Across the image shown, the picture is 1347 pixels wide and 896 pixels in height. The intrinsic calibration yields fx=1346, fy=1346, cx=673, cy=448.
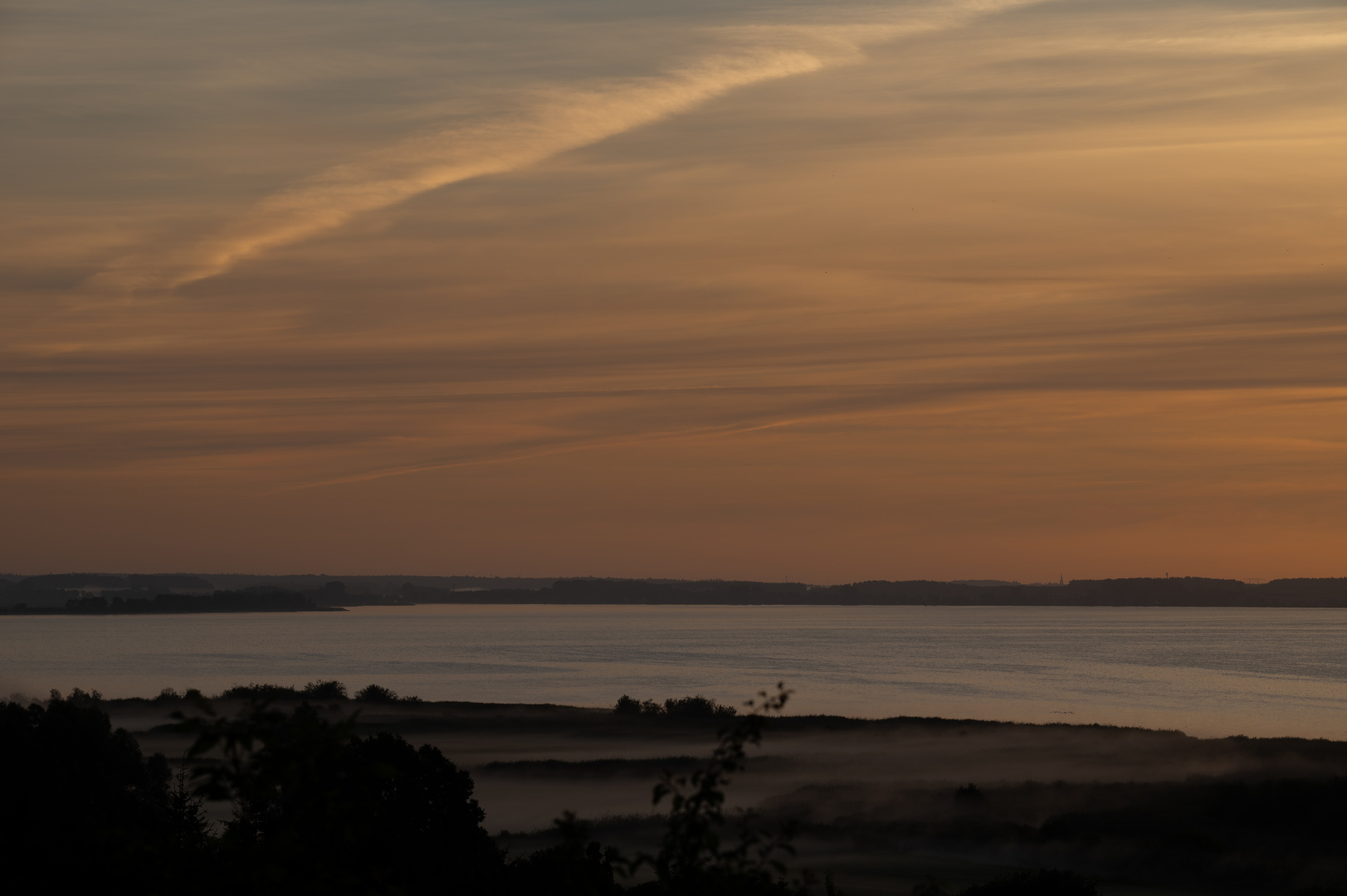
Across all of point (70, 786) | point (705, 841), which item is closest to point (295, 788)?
point (705, 841)

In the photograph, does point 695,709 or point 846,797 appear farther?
point 695,709

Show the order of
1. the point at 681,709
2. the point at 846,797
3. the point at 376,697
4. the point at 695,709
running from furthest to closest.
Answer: the point at 376,697 → the point at 681,709 → the point at 695,709 → the point at 846,797

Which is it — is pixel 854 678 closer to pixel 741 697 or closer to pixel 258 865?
pixel 741 697

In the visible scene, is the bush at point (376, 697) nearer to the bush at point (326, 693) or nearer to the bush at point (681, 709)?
the bush at point (326, 693)

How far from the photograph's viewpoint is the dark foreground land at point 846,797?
22547 mm

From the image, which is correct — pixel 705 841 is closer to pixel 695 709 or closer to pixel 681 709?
pixel 695 709

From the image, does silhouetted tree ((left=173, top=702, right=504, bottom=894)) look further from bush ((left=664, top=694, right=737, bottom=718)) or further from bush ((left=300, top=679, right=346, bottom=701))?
bush ((left=300, top=679, right=346, bottom=701))

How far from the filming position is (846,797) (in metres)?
60.2

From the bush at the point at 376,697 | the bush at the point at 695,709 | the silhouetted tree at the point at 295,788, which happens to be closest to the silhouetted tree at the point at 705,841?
the silhouetted tree at the point at 295,788

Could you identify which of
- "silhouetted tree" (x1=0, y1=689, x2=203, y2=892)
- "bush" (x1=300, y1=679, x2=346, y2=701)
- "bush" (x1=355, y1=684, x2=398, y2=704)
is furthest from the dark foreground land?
"bush" (x1=300, y1=679, x2=346, y2=701)

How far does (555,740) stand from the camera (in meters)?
86.2

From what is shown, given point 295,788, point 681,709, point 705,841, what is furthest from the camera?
point 681,709

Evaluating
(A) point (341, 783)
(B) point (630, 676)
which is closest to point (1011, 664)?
(B) point (630, 676)

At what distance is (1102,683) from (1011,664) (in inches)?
1224
